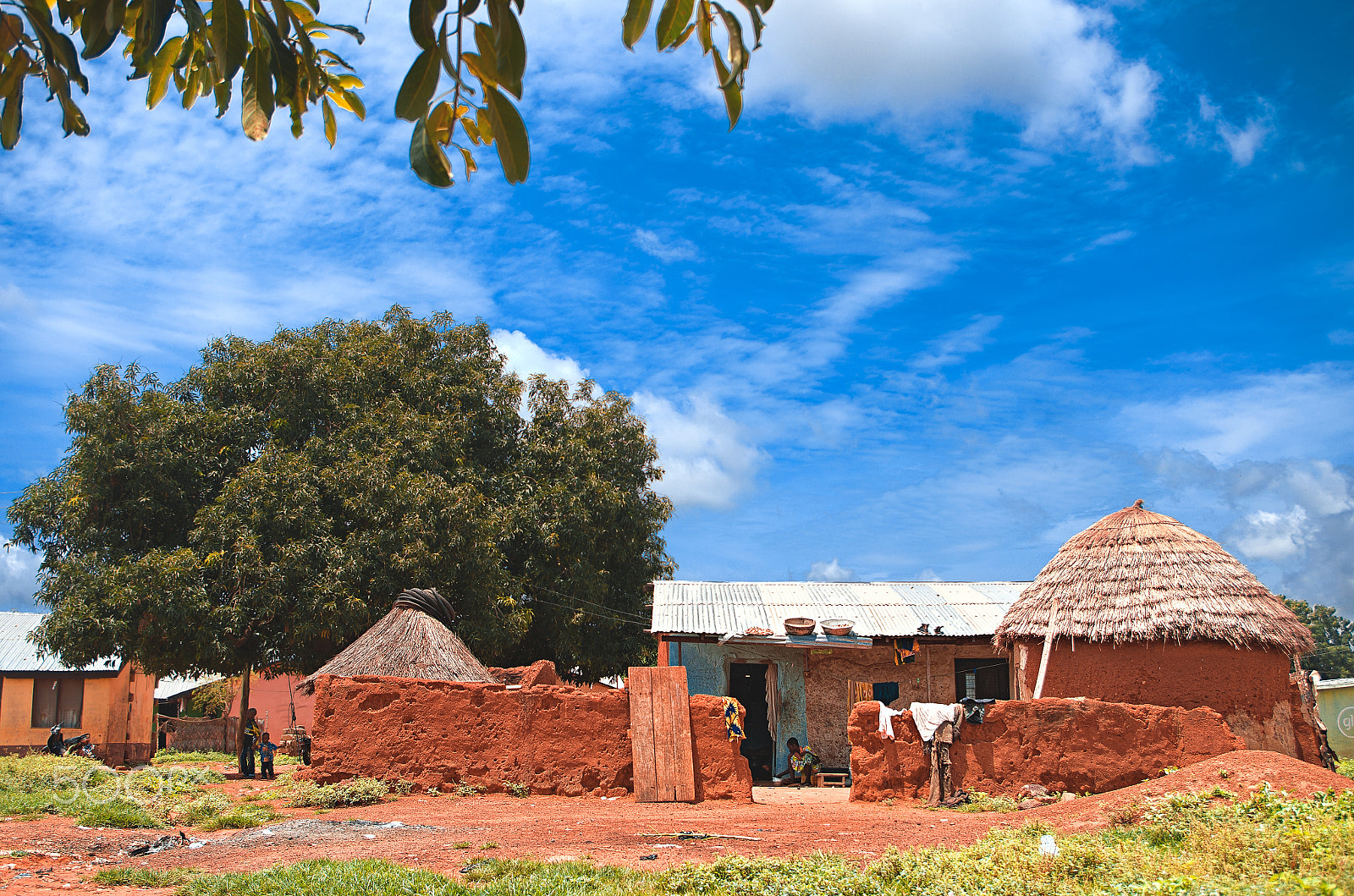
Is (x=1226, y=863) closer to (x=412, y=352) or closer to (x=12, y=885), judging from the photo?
(x=12, y=885)

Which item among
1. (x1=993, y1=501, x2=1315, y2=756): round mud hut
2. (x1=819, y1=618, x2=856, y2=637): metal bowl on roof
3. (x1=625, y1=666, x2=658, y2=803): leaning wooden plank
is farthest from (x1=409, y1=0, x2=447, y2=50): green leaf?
(x1=819, y1=618, x2=856, y2=637): metal bowl on roof

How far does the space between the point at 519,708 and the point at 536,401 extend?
15.3 m

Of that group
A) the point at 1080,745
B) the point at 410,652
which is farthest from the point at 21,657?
the point at 1080,745

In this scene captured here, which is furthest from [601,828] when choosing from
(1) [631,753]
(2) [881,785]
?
(2) [881,785]

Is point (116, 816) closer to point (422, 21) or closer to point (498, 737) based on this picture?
point (498, 737)

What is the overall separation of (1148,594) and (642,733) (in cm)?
722

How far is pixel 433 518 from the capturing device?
19.5 metres

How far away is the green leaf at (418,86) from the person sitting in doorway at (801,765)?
16.2 m

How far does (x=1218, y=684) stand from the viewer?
40.2ft

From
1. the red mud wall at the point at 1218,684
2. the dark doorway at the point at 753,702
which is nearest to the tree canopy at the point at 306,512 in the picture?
the dark doorway at the point at 753,702

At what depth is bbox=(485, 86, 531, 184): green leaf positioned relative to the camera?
2420mm

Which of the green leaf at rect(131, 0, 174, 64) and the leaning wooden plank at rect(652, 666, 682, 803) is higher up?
the green leaf at rect(131, 0, 174, 64)

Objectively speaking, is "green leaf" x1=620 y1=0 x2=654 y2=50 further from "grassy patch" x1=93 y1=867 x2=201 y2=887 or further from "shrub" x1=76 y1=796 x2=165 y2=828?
"shrub" x1=76 y1=796 x2=165 y2=828

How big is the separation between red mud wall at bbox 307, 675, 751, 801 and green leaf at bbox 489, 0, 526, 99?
401 inches
